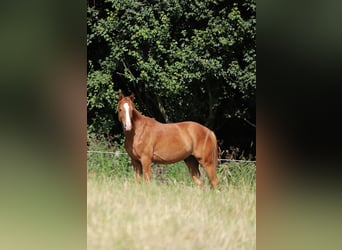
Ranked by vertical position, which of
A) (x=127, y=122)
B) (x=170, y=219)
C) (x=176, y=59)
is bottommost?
(x=170, y=219)

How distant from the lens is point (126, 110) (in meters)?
3.75

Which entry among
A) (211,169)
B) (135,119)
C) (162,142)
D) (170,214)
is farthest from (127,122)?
(170,214)

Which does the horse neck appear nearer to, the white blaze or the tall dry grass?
the white blaze

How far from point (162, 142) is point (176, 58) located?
0.80 m

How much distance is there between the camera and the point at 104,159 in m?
3.62

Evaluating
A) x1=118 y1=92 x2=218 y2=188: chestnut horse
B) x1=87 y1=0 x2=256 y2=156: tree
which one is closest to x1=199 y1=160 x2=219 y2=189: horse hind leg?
x1=118 y1=92 x2=218 y2=188: chestnut horse

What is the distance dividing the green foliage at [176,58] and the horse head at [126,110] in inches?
4.5

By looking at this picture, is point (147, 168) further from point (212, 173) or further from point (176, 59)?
point (176, 59)

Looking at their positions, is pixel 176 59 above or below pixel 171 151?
above

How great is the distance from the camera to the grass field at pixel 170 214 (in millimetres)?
2729

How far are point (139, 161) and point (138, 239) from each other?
3.15 ft

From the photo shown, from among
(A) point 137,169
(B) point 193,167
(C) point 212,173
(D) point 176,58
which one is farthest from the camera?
(D) point 176,58
